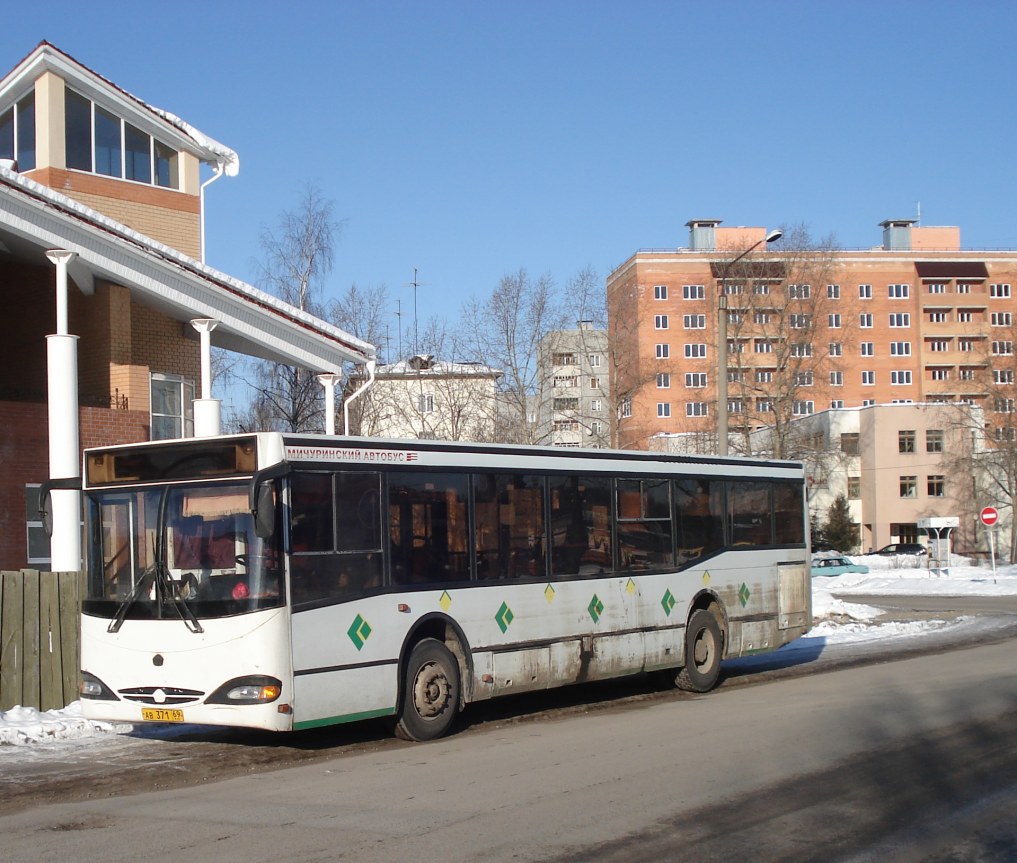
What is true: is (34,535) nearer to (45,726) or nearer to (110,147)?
(45,726)

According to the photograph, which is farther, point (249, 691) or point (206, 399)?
point (206, 399)

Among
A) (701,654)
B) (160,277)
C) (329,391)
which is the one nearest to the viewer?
(701,654)

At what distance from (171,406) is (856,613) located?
17377 mm

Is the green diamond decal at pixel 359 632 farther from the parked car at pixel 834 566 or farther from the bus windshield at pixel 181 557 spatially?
the parked car at pixel 834 566

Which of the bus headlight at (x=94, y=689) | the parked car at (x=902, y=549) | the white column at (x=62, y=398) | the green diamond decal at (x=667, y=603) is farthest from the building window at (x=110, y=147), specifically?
the parked car at (x=902, y=549)

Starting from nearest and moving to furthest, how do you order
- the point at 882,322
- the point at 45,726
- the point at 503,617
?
the point at 45,726 < the point at 503,617 < the point at 882,322

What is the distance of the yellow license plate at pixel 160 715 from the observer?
10.4m

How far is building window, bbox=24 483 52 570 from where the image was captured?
18.7 m

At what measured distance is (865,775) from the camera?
30.7ft

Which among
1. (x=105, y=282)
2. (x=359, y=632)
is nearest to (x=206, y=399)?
(x=105, y=282)

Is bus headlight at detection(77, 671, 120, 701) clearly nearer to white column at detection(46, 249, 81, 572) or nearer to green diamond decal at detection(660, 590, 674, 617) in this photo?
white column at detection(46, 249, 81, 572)

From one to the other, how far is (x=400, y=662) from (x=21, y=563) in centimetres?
951

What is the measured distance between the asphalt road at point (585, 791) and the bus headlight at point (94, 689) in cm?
57

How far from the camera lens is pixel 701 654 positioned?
15828 mm
